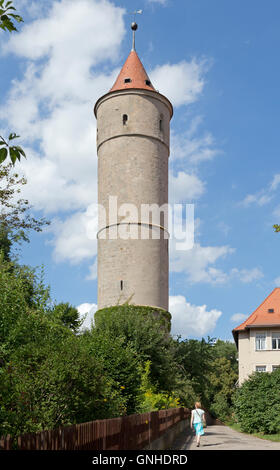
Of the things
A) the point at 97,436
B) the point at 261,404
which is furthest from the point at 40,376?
the point at 261,404

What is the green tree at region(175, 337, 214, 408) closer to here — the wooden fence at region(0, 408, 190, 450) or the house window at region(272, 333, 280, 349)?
the house window at region(272, 333, 280, 349)

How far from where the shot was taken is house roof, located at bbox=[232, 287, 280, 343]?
153ft

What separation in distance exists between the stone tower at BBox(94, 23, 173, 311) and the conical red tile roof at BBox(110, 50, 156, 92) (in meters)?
0.11

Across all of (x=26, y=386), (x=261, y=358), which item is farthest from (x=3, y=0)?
(x=261, y=358)

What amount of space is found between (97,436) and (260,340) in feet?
134

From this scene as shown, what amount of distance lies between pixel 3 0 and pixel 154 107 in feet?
118

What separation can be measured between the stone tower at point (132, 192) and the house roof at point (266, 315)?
40.2 feet

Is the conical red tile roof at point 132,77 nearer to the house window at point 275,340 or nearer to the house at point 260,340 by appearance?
the house at point 260,340

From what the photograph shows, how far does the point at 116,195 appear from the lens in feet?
125

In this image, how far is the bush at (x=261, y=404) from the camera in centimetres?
2750

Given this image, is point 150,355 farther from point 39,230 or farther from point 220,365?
point 220,365

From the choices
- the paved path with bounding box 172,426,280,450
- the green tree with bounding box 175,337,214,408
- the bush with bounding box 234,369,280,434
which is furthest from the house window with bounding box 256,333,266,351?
the paved path with bounding box 172,426,280,450

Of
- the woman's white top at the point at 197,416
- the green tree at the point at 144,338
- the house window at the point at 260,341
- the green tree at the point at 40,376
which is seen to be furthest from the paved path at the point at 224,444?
the house window at the point at 260,341

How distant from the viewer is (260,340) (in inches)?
1859
